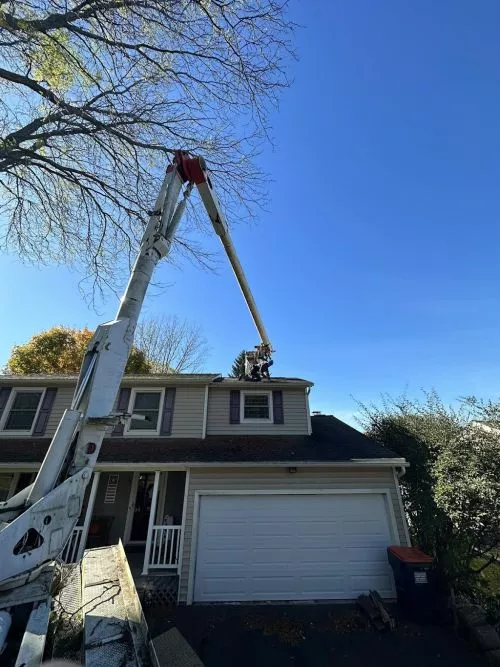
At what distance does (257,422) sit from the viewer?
32.4 feet

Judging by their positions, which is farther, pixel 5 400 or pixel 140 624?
pixel 5 400

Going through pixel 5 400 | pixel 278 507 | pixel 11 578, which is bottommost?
pixel 11 578

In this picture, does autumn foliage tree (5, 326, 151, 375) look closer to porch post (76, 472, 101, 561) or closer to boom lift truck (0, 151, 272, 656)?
porch post (76, 472, 101, 561)

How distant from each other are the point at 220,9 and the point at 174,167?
2779mm

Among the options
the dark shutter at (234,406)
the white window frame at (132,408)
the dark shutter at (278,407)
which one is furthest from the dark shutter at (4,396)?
the dark shutter at (278,407)

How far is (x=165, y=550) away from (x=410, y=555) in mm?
5245

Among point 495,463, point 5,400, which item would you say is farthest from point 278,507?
point 5,400

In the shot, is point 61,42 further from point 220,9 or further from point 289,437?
point 289,437

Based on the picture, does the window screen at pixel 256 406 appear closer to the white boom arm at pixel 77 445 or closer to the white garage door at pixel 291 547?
the white garage door at pixel 291 547

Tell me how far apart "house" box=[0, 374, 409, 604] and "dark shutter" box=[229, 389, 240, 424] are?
62 millimetres

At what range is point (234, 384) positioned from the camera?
1023 centimetres

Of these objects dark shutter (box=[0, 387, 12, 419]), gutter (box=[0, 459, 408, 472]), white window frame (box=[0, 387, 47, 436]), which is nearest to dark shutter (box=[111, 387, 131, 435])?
gutter (box=[0, 459, 408, 472])

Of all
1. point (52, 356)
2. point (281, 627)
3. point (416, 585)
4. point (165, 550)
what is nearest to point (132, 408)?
point (165, 550)

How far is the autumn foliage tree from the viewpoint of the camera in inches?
787
